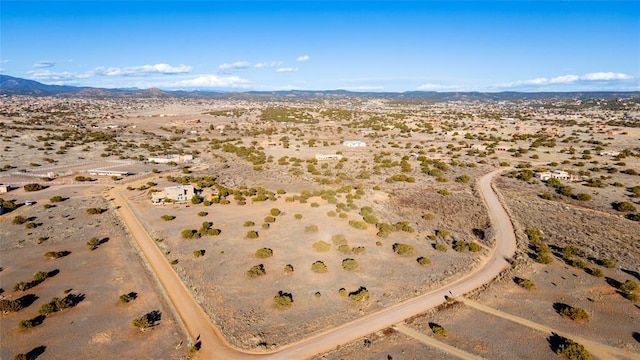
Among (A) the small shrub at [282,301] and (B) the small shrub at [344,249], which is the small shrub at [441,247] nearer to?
(B) the small shrub at [344,249]

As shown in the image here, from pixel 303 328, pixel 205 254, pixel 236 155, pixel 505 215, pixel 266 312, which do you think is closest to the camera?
pixel 303 328

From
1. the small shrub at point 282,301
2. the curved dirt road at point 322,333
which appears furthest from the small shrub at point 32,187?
the small shrub at point 282,301

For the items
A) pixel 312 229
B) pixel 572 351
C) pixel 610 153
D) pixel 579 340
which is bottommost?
pixel 579 340

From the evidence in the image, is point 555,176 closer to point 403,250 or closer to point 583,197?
point 583,197

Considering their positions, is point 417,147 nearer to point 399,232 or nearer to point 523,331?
point 399,232

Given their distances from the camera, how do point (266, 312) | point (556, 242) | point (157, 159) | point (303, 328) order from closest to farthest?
point (303, 328), point (266, 312), point (556, 242), point (157, 159)

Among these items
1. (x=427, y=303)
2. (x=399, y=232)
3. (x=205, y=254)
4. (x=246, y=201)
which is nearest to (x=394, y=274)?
(x=427, y=303)

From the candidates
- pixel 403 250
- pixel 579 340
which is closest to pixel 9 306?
pixel 403 250
